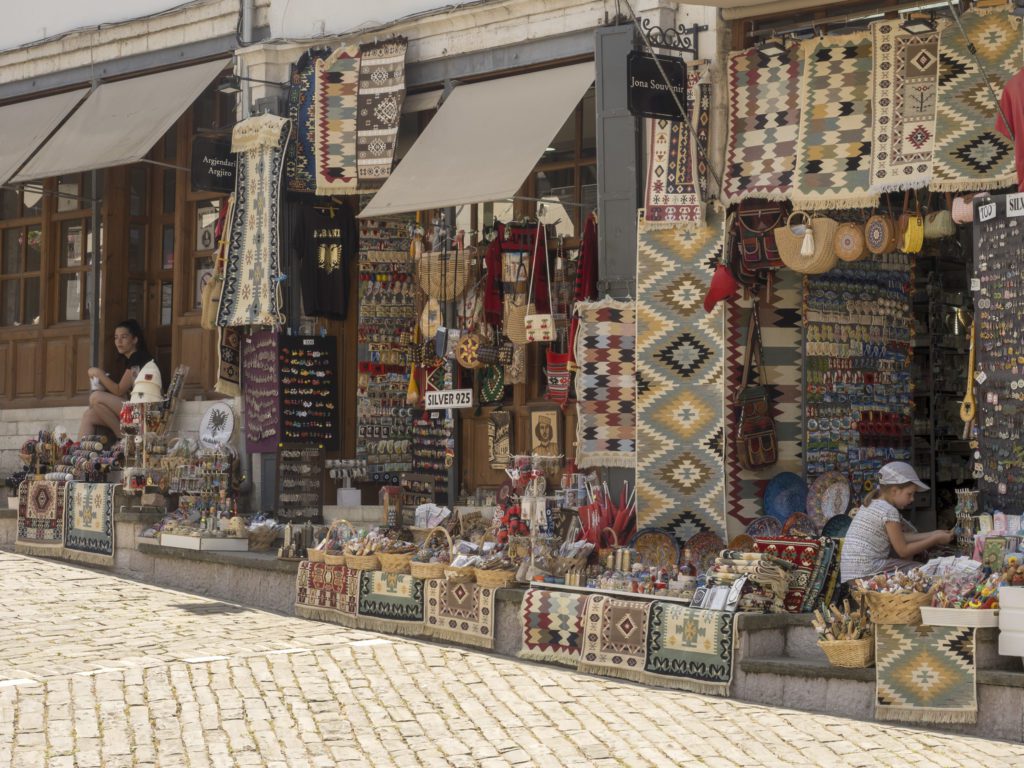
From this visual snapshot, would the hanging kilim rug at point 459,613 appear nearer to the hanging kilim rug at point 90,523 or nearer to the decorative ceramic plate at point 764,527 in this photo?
the decorative ceramic plate at point 764,527

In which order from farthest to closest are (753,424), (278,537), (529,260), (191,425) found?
(191,425) < (278,537) < (529,260) < (753,424)

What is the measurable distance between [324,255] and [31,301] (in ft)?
13.8

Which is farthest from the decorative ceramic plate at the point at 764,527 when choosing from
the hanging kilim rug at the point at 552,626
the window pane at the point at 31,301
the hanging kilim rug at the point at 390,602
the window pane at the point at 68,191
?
the window pane at the point at 31,301

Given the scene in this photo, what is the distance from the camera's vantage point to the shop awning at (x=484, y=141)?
10586 millimetres

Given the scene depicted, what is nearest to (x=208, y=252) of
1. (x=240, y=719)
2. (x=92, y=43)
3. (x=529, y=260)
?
(x=92, y=43)

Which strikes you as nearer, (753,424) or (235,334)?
(753,424)

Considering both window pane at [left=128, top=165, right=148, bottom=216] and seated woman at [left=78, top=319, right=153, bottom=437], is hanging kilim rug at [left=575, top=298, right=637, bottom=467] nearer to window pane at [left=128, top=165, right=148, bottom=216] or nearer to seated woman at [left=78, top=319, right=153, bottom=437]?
seated woman at [left=78, top=319, right=153, bottom=437]

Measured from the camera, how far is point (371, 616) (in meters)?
10.6

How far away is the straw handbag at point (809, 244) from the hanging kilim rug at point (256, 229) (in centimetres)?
460

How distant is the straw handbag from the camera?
31.9 ft

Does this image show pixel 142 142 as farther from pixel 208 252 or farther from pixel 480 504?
pixel 480 504

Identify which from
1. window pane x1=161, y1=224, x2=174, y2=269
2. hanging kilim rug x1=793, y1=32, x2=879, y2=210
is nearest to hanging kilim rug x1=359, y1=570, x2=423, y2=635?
hanging kilim rug x1=793, y1=32, x2=879, y2=210

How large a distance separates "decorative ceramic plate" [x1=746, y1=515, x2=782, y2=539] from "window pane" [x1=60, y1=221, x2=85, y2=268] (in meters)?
7.91

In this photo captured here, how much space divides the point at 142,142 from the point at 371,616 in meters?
4.73
